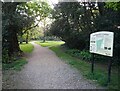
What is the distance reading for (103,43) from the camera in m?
9.70

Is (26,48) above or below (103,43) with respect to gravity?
below

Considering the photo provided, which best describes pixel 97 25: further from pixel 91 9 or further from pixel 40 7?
pixel 40 7

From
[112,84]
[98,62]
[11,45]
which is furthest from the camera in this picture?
[11,45]

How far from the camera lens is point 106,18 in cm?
1522

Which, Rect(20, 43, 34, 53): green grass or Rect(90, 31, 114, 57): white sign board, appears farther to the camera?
Rect(20, 43, 34, 53): green grass

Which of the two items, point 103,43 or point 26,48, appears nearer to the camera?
point 103,43

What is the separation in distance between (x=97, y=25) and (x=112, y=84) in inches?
331

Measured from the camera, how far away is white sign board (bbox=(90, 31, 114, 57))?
9062 mm

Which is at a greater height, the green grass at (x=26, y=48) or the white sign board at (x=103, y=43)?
the white sign board at (x=103, y=43)

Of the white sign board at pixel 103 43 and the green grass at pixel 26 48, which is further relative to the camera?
the green grass at pixel 26 48

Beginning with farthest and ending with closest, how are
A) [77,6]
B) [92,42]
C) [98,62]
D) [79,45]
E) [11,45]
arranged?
[79,45] < [11,45] < [77,6] < [98,62] < [92,42]

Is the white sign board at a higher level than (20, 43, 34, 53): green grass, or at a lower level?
higher

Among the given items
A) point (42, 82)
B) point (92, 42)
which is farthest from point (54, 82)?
point (92, 42)

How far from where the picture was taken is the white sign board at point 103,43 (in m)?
9.06
